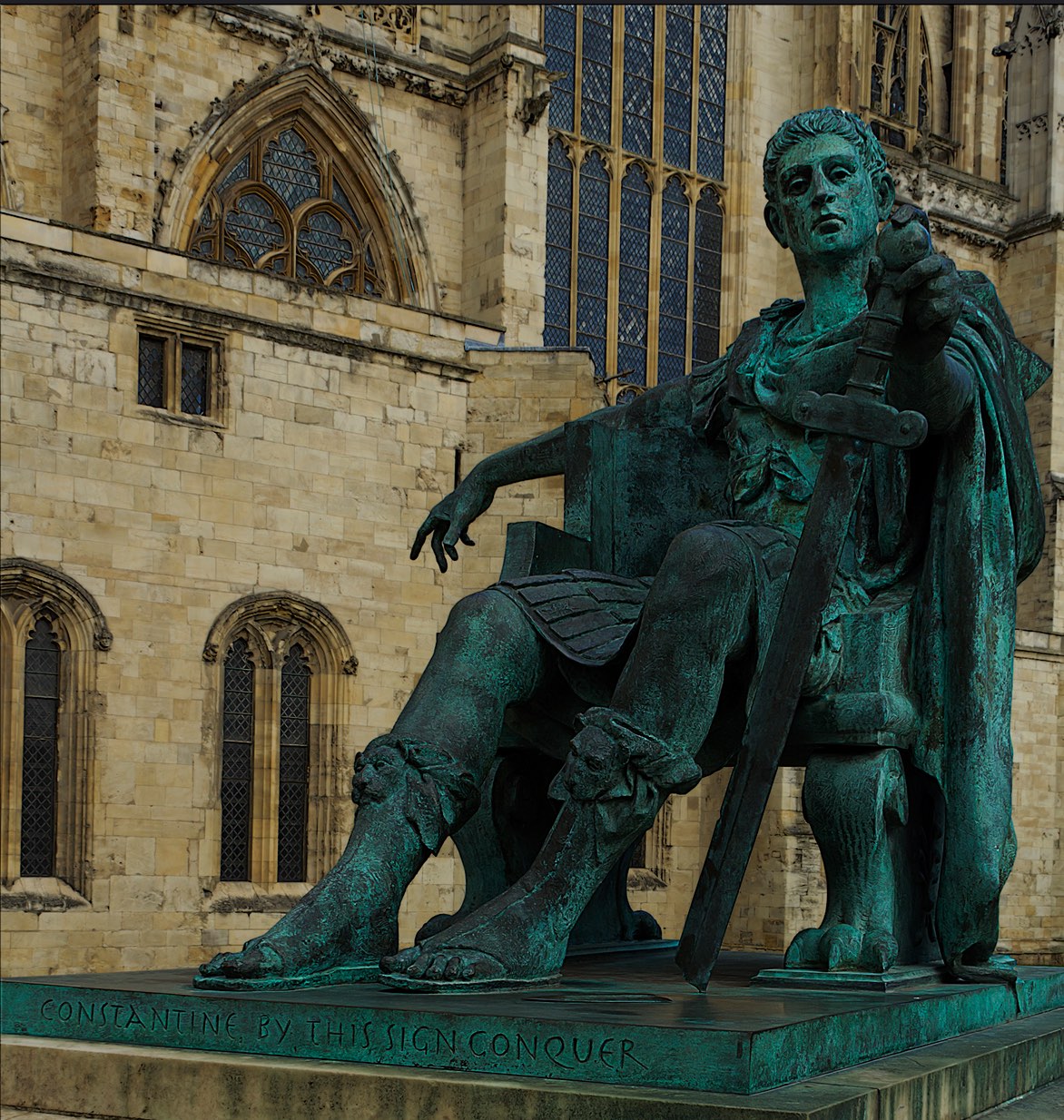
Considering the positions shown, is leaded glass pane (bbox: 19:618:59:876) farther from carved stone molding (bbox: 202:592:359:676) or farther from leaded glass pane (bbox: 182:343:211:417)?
leaded glass pane (bbox: 182:343:211:417)

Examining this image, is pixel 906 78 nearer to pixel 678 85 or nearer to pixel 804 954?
pixel 678 85

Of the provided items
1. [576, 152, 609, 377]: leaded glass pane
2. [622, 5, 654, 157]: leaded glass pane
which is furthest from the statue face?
[622, 5, 654, 157]: leaded glass pane

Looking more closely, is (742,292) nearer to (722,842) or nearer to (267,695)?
(267,695)

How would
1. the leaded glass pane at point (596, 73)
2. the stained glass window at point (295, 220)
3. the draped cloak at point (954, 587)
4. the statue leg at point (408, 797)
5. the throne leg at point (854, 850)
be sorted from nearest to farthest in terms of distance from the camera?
1. the statue leg at point (408, 797)
2. the throne leg at point (854, 850)
3. the draped cloak at point (954, 587)
4. the stained glass window at point (295, 220)
5. the leaded glass pane at point (596, 73)

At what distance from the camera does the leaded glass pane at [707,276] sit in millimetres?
27391

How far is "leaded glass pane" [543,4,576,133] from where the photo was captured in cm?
2586

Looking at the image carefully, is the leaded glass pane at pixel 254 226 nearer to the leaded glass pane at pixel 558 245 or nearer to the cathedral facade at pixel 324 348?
the cathedral facade at pixel 324 348

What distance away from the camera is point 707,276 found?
27.6 m

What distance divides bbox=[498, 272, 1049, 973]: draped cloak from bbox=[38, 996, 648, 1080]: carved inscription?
104cm

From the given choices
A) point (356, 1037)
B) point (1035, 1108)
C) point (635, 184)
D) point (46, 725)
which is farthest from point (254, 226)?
point (356, 1037)

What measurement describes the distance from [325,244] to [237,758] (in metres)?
9.06

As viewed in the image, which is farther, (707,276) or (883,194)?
(707,276)

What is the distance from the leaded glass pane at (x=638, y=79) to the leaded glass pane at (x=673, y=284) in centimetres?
82

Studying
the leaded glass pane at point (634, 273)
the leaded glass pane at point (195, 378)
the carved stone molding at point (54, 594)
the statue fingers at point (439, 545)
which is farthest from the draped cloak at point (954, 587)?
the leaded glass pane at point (634, 273)
